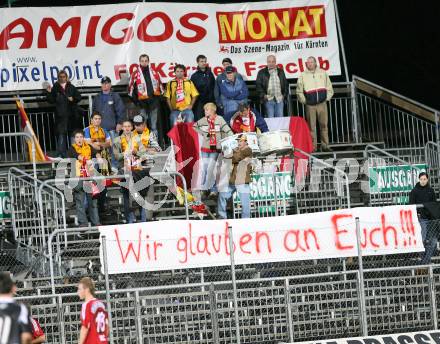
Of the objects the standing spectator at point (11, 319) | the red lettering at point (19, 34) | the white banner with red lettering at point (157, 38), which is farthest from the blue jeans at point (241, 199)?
the standing spectator at point (11, 319)

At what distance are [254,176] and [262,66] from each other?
444 centimetres

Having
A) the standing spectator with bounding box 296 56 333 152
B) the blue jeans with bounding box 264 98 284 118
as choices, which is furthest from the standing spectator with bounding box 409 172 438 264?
the blue jeans with bounding box 264 98 284 118

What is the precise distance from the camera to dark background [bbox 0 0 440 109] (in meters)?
28.2

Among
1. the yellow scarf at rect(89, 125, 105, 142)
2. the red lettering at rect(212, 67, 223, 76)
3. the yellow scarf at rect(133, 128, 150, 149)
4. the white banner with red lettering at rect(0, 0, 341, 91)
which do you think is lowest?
the yellow scarf at rect(133, 128, 150, 149)

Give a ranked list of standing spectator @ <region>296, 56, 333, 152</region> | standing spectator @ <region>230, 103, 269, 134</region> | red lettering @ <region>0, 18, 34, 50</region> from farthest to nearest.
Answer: red lettering @ <region>0, 18, 34, 50</region>
standing spectator @ <region>296, 56, 333, 152</region>
standing spectator @ <region>230, 103, 269, 134</region>

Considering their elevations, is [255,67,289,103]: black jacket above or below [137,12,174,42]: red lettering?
below

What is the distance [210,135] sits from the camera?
22234 millimetres

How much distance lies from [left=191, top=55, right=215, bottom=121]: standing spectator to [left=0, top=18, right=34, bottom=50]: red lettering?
373cm

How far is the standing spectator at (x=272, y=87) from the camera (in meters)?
24.3

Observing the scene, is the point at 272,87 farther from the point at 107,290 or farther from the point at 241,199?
the point at 107,290

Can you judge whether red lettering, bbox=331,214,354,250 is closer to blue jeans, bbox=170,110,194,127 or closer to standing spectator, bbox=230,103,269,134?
standing spectator, bbox=230,103,269,134

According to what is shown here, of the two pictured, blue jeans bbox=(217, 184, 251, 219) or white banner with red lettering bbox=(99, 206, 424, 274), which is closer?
white banner with red lettering bbox=(99, 206, 424, 274)

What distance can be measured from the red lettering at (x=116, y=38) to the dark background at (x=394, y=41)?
8.62 ft

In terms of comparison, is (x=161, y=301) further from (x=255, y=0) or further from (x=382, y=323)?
(x=255, y=0)
